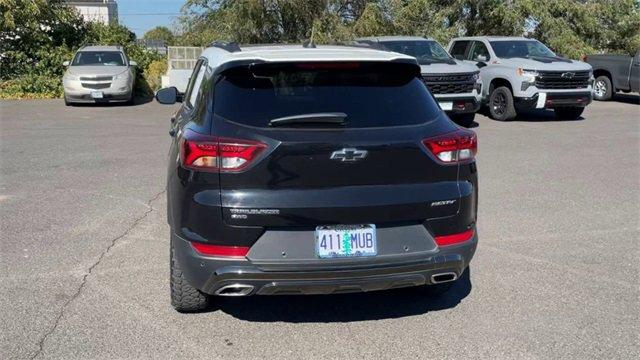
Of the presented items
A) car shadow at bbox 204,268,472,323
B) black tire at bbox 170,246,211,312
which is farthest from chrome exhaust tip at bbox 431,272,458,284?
black tire at bbox 170,246,211,312

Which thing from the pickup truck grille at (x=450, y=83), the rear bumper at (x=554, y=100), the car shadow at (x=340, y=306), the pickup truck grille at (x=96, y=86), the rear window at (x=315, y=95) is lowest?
the pickup truck grille at (x=96, y=86)

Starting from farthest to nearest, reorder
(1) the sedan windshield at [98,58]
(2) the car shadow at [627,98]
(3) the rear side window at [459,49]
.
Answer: (2) the car shadow at [627,98]
(1) the sedan windshield at [98,58]
(3) the rear side window at [459,49]

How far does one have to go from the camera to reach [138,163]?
955 cm

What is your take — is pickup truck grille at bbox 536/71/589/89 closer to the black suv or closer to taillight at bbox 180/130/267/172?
the black suv

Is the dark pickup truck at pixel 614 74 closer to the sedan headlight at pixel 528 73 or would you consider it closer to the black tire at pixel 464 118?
the sedan headlight at pixel 528 73

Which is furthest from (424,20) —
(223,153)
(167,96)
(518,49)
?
(223,153)

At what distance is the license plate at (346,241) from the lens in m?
3.64

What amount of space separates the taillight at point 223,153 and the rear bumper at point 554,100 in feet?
38.4

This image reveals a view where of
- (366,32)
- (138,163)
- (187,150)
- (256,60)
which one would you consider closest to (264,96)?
(256,60)

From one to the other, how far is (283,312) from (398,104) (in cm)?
158

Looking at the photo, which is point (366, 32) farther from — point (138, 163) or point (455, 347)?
point (455, 347)

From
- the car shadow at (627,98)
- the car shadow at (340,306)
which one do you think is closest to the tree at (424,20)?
the car shadow at (627,98)

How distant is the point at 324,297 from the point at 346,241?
43.3 inches

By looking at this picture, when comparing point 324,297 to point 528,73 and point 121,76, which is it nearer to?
point 528,73
